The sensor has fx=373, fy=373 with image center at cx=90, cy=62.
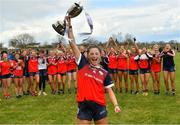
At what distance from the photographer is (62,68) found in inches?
636

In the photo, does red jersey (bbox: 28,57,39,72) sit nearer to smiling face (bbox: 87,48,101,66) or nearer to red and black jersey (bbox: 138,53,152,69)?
red and black jersey (bbox: 138,53,152,69)

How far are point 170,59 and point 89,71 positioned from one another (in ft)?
29.1

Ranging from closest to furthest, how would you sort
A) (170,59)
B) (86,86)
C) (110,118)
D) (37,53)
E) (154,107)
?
(86,86)
(110,118)
(154,107)
(170,59)
(37,53)

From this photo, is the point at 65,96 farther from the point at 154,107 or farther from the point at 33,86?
the point at 154,107

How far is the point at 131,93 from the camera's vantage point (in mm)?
15828

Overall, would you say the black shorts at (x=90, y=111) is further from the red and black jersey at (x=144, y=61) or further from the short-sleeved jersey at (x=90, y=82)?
the red and black jersey at (x=144, y=61)

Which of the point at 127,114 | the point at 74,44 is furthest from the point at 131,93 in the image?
the point at 74,44

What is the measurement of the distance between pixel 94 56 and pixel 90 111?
91 centimetres

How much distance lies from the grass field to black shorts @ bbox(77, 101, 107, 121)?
466 cm

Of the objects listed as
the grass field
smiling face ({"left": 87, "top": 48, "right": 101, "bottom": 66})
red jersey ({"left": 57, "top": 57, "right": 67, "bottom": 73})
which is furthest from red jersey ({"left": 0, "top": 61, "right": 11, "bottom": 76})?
smiling face ({"left": 87, "top": 48, "right": 101, "bottom": 66})

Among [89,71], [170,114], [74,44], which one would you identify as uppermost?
[74,44]

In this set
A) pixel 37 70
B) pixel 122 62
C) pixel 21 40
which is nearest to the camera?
pixel 122 62

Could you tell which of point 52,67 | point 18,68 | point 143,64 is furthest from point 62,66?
point 143,64

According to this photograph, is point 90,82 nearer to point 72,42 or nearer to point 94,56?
point 94,56
